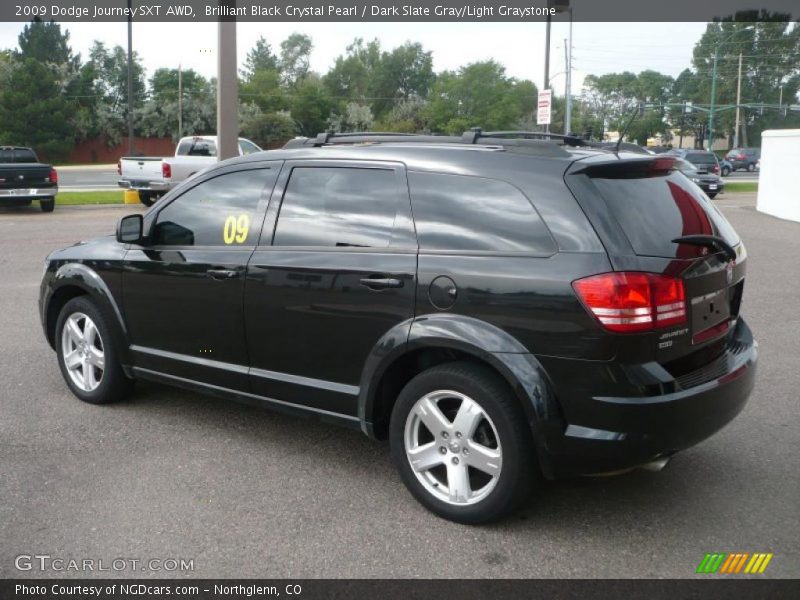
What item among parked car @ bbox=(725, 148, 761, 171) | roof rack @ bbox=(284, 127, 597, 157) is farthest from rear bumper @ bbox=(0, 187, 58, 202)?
parked car @ bbox=(725, 148, 761, 171)

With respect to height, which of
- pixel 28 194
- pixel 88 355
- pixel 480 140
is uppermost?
pixel 480 140

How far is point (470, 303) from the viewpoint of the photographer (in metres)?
3.80

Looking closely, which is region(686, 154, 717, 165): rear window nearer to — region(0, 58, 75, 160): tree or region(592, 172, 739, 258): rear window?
region(592, 172, 739, 258): rear window

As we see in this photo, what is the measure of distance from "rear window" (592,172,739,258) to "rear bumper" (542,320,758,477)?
59 cm

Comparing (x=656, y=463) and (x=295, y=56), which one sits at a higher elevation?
(x=295, y=56)

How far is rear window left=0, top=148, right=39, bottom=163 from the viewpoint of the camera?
2205cm

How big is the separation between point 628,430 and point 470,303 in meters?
0.86

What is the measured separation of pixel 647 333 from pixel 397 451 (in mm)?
1311

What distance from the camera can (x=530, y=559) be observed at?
3.59 metres

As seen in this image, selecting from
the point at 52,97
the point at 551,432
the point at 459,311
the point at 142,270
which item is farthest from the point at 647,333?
the point at 52,97

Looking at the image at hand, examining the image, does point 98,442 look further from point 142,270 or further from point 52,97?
point 52,97

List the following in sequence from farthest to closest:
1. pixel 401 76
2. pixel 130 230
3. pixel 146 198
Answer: pixel 401 76, pixel 146 198, pixel 130 230

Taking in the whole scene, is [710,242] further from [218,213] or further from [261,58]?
Answer: [261,58]

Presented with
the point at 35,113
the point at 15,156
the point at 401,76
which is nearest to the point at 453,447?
the point at 15,156
